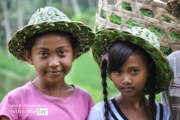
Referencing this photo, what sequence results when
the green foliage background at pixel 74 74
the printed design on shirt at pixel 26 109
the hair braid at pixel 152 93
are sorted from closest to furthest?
the printed design on shirt at pixel 26 109
the hair braid at pixel 152 93
the green foliage background at pixel 74 74

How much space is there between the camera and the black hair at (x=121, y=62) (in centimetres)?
158

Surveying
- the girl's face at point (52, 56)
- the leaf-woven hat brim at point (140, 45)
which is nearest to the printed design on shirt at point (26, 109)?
the girl's face at point (52, 56)

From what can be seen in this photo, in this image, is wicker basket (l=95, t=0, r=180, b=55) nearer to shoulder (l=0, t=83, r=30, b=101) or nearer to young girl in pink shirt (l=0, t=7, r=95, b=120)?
young girl in pink shirt (l=0, t=7, r=95, b=120)

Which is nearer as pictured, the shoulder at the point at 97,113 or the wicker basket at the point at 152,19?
the shoulder at the point at 97,113

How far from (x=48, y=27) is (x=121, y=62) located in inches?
12.7

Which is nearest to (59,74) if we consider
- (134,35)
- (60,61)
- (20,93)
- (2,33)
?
(60,61)

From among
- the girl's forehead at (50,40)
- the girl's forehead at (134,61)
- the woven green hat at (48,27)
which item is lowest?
the girl's forehead at (134,61)

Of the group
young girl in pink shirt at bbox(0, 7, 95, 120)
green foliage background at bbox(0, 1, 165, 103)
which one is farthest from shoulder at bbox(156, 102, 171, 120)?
green foliage background at bbox(0, 1, 165, 103)

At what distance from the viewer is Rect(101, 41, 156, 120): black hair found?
62.2 inches

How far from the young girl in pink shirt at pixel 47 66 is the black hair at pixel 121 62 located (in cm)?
11

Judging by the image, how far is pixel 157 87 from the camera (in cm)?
174

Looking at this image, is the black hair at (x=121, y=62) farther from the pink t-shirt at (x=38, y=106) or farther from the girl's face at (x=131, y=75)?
the pink t-shirt at (x=38, y=106)

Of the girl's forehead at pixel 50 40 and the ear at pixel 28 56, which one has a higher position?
the girl's forehead at pixel 50 40

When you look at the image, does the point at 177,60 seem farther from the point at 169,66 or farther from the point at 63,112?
the point at 63,112
